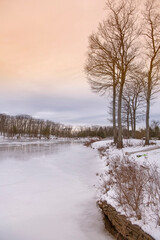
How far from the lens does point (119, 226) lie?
3.45 m

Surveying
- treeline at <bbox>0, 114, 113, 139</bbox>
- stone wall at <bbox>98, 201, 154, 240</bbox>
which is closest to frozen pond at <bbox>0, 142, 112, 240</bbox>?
stone wall at <bbox>98, 201, 154, 240</bbox>

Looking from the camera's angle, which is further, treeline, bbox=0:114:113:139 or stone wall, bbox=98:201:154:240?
treeline, bbox=0:114:113:139

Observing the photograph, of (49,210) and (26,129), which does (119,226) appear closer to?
(49,210)

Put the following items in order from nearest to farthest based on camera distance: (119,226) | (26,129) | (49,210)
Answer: (119,226)
(49,210)
(26,129)

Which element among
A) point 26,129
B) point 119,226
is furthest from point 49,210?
point 26,129

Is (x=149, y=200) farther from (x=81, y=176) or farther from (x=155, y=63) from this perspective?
(x=155, y=63)

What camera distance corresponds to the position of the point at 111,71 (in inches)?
579

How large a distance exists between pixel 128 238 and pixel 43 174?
5619 mm

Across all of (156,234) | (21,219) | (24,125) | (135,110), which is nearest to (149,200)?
(156,234)

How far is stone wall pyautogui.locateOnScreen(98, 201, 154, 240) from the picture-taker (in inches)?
116

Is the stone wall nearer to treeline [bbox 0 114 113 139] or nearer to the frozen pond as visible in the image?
the frozen pond

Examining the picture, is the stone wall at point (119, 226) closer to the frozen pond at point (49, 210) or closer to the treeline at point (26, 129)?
the frozen pond at point (49, 210)

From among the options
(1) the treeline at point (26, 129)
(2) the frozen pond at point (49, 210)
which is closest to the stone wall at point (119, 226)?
(2) the frozen pond at point (49, 210)

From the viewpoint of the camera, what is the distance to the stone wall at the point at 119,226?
2939 millimetres
